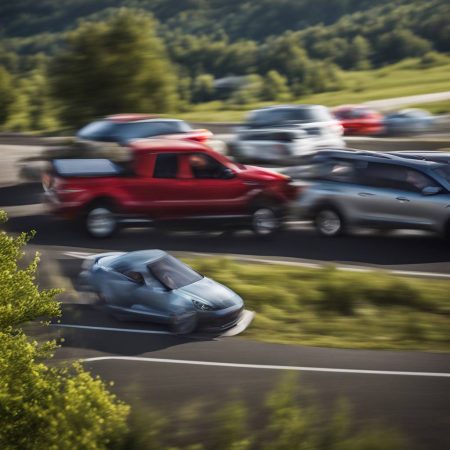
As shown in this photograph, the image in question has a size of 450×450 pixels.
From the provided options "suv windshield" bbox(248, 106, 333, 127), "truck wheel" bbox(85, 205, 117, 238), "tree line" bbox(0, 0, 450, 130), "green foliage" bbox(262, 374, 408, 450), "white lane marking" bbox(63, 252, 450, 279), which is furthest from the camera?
"tree line" bbox(0, 0, 450, 130)

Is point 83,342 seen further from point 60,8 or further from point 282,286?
point 60,8

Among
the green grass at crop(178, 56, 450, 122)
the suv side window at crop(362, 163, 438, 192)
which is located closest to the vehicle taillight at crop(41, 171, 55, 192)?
the suv side window at crop(362, 163, 438, 192)

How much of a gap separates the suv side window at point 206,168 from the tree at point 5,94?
35.8 m

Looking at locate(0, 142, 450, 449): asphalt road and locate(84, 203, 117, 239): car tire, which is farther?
locate(84, 203, 117, 239): car tire

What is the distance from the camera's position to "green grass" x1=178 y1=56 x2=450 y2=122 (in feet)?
179

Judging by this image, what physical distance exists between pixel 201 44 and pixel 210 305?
9330cm

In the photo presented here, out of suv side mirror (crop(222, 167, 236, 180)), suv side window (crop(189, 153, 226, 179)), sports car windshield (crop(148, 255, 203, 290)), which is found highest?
suv side window (crop(189, 153, 226, 179))

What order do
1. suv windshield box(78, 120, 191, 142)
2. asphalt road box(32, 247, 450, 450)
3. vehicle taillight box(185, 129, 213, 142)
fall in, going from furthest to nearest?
vehicle taillight box(185, 129, 213, 142)
suv windshield box(78, 120, 191, 142)
asphalt road box(32, 247, 450, 450)

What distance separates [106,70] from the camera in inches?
1268

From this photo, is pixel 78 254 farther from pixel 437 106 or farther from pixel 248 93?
pixel 248 93

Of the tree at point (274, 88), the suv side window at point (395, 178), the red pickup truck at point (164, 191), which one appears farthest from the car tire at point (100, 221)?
the tree at point (274, 88)

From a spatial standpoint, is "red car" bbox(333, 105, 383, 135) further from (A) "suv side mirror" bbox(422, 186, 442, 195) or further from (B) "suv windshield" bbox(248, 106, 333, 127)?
(A) "suv side mirror" bbox(422, 186, 442, 195)

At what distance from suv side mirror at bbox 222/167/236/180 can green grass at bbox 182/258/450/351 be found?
246 centimetres

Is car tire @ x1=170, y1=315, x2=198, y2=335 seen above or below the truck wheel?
below
